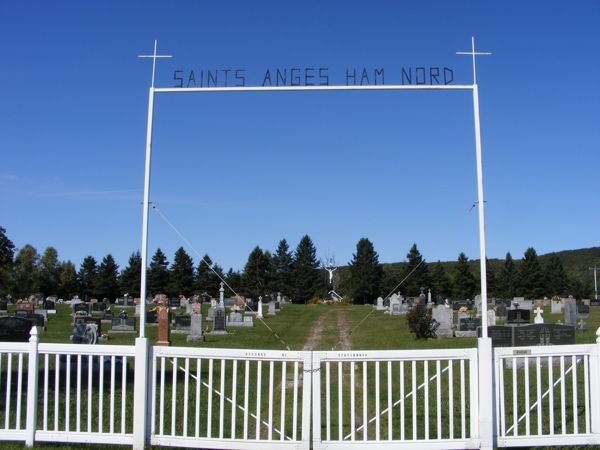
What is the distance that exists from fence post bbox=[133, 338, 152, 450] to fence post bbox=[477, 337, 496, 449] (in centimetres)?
388

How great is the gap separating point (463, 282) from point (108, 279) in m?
42.0

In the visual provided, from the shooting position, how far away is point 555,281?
74.0 metres

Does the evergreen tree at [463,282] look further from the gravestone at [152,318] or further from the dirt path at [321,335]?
the gravestone at [152,318]

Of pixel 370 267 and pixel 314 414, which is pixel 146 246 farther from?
pixel 370 267

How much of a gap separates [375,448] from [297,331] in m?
21.4

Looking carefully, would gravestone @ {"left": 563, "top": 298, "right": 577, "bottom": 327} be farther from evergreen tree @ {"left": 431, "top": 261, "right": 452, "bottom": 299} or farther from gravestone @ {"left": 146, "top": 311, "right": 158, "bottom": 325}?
evergreen tree @ {"left": 431, "top": 261, "right": 452, "bottom": 299}

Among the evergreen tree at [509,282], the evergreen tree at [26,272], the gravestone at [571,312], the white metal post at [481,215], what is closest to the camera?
the white metal post at [481,215]

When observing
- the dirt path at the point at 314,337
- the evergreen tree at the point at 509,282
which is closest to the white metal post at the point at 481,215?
the dirt path at the point at 314,337

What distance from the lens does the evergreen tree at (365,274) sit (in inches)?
2788

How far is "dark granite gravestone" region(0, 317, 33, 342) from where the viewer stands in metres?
19.1

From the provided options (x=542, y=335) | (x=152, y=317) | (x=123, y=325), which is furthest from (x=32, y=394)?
(x=152, y=317)

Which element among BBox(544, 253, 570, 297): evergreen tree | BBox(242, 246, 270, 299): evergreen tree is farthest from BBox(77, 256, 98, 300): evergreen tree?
BBox(544, 253, 570, 297): evergreen tree

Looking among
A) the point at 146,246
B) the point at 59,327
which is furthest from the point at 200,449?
the point at 59,327

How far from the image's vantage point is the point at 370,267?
71.8 meters
